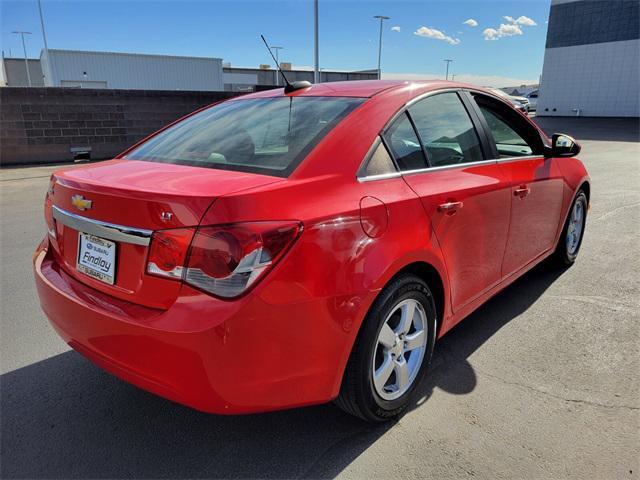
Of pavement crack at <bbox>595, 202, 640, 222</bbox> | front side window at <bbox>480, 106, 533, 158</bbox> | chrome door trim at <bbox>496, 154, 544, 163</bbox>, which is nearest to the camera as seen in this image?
chrome door trim at <bbox>496, 154, 544, 163</bbox>

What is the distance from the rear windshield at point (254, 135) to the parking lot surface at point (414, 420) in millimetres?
1279

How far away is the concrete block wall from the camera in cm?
1200

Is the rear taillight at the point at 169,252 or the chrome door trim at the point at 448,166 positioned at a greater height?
the chrome door trim at the point at 448,166

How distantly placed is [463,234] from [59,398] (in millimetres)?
2384

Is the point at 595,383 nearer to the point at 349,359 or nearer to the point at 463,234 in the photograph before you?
the point at 463,234

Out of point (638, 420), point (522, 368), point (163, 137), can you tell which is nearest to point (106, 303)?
point (163, 137)

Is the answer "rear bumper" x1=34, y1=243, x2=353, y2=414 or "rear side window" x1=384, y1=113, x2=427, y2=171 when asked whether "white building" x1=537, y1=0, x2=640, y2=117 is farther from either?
"rear bumper" x1=34, y1=243, x2=353, y2=414

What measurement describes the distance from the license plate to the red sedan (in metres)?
0.01

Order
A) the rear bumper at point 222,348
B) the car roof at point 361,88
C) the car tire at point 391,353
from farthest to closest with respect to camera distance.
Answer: the car roof at point 361,88 < the car tire at point 391,353 < the rear bumper at point 222,348

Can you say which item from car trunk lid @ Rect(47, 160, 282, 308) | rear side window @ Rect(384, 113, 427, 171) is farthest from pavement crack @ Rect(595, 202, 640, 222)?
car trunk lid @ Rect(47, 160, 282, 308)

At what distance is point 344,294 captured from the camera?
76.1 inches

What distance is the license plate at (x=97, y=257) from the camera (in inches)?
78.4

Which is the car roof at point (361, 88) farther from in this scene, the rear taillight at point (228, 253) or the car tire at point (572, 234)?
the car tire at point (572, 234)

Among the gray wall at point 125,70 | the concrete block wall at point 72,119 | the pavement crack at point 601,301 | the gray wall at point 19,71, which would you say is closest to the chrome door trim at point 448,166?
the pavement crack at point 601,301
